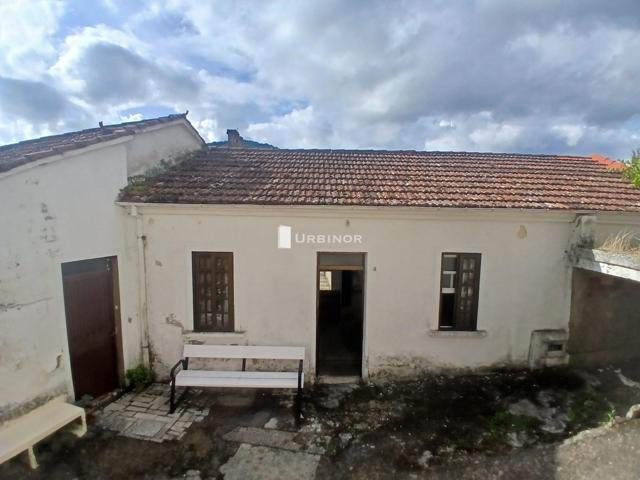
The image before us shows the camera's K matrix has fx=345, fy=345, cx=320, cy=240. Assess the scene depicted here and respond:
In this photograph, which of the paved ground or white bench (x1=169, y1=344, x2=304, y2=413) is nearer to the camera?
the paved ground

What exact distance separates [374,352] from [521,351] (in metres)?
3.23

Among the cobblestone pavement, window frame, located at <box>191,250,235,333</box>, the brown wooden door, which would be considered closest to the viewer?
the cobblestone pavement

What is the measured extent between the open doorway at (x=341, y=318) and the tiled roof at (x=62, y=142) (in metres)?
4.57

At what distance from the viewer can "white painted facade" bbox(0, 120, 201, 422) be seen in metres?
4.91

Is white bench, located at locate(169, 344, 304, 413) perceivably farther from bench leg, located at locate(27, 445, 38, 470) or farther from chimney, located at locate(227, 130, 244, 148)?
chimney, located at locate(227, 130, 244, 148)

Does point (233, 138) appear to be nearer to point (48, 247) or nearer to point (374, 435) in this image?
point (48, 247)

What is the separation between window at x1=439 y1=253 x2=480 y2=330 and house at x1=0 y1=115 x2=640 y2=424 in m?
0.03

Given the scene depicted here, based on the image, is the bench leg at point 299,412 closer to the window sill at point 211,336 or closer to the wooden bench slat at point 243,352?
the wooden bench slat at point 243,352

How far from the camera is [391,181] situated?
25.6ft

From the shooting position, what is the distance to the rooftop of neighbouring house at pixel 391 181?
680 centimetres

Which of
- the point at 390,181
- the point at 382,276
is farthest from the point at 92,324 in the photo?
the point at 390,181

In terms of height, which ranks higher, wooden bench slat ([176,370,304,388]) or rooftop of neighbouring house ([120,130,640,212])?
rooftop of neighbouring house ([120,130,640,212])

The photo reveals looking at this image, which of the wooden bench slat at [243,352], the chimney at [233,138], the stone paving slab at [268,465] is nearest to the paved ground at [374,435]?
the stone paving slab at [268,465]

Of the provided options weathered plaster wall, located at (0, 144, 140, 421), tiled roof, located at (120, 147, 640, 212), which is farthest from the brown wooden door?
weathered plaster wall, located at (0, 144, 140, 421)
